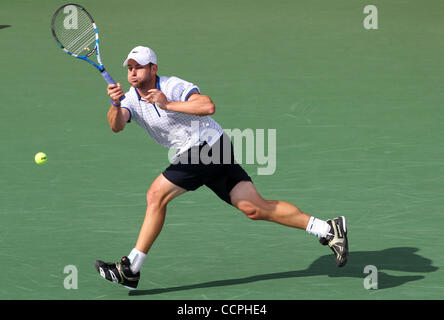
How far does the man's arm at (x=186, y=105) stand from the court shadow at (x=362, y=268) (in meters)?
1.46

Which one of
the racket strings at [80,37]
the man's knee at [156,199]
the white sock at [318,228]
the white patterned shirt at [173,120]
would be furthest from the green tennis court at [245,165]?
the racket strings at [80,37]

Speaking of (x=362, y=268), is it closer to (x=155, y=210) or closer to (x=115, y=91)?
(x=155, y=210)

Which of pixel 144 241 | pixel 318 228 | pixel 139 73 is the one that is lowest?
pixel 144 241

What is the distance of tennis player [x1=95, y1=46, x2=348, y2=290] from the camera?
8.55 metres

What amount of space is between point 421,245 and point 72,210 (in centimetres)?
347

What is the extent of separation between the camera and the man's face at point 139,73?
856 cm

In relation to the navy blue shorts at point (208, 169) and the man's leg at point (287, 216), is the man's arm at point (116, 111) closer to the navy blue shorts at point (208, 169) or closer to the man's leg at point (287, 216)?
the navy blue shorts at point (208, 169)

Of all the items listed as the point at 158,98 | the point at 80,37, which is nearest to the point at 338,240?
the point at 158,98

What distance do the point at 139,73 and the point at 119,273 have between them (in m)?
1.57

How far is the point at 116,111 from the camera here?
8.52 m

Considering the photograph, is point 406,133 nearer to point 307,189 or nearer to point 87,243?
point 307,189

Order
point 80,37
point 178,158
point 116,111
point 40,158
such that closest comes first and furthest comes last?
point 116,111 < point 178,158 < point 80,37 < point 40,158

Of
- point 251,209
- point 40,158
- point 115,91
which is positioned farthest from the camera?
point 40,158

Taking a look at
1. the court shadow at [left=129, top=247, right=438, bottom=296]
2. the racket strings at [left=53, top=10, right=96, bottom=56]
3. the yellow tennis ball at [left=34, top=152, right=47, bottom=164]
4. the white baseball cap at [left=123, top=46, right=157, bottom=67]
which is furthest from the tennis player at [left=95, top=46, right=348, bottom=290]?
the yellow tennis ball at [left=34, top=152, right=47, bottom=164]
